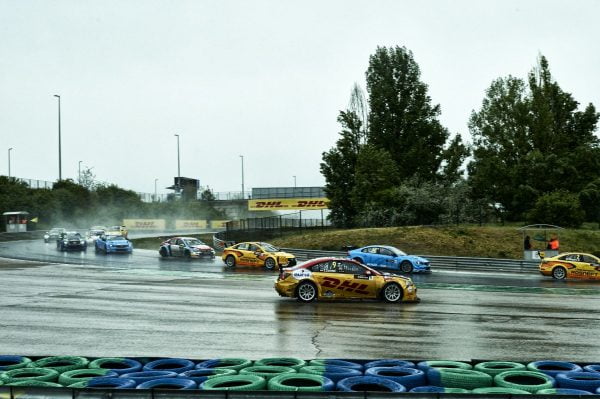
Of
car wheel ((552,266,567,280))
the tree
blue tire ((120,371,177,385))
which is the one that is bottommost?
car wheel ((552,266,567,280))

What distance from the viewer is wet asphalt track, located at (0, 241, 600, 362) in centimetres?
1205

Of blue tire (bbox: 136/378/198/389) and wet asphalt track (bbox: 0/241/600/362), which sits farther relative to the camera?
wet asphalt track (bbox: 0/241/600/362)

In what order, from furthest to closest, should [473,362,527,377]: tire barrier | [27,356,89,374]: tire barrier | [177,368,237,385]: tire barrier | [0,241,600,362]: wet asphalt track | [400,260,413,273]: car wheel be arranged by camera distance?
[400,260,413,273]: car wheel < [0,241,600,362]: wet asphalt track < [27,356,89,374]: tire barrier < [473,362,527,377]: tire barrier < [177,368,237,385]: tire barrier

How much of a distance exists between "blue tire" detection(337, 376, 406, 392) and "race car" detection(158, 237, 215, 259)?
2954 centimetres

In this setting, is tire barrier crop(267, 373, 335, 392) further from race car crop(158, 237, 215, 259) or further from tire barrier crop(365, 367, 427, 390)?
race car crop(158, 237, 215, 259)

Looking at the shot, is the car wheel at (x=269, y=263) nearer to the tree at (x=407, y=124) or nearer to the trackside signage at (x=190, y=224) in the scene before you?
the tree at (x=407, y=124)

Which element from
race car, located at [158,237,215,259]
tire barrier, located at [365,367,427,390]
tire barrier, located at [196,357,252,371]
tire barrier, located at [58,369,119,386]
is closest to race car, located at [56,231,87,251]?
race car, located at [158,237,215,259]

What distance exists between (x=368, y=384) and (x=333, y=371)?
742 millimetres

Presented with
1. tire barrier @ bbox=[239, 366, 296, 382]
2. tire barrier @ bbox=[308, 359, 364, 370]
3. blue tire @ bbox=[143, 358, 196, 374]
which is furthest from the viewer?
blue tire @ bbox=[143, 358, 196, 374]

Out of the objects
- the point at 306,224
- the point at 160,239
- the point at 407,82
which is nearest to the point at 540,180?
the point at 407,82

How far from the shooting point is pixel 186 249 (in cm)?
3700

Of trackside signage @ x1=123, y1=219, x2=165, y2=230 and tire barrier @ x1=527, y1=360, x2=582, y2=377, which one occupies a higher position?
trackside signage @ x1=123, y1=219, x2=165, y2=230

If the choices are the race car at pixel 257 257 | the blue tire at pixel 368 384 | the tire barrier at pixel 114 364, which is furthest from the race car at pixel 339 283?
the race car at pixel 257 257

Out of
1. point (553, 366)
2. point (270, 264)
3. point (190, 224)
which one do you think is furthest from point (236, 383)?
point (190, 224)
